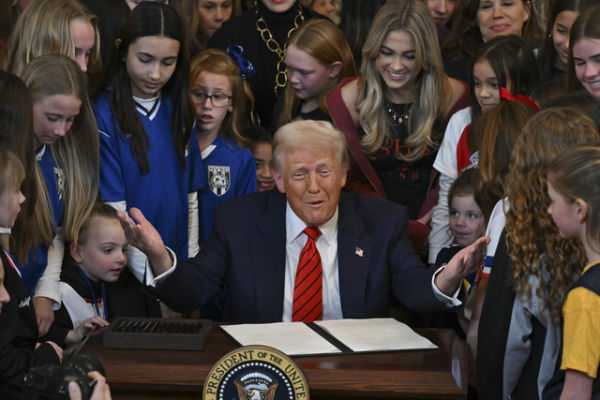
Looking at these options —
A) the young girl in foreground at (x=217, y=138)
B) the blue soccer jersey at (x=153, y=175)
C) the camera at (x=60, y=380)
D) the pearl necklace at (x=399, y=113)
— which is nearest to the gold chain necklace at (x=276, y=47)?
the young girl in foreground at (x=217, y=138)

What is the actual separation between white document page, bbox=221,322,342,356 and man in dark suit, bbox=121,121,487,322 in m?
0.35

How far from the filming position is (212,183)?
475 cm

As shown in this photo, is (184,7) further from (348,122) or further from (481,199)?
(481,199)

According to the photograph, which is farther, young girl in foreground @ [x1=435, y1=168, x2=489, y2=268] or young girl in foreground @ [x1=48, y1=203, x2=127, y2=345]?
young girl in foreground @ [x1=435, y1=168, x2=489, y2=268]

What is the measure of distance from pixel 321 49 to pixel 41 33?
1416mm

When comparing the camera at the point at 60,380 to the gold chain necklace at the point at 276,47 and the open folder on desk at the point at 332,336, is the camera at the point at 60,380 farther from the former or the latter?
the gold chain necklace at the point at 276,47

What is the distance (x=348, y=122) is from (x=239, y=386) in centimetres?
221

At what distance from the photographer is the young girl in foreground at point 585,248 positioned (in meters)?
2.71

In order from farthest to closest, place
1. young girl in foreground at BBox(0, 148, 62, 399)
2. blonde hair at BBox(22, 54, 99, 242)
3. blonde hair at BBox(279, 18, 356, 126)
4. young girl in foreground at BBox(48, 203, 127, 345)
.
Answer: blonde hair at BBox(279, 18, 356, 126)
young girl in foreground at BBox(48, 203, 127, 345)
blonde hair at BBox(22, 54, 99, 242)
young girl in foreground at BBox(0, 148, 62, 399)

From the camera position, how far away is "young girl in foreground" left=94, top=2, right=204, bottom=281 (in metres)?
4.33

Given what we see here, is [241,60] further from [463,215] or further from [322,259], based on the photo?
[322,259]

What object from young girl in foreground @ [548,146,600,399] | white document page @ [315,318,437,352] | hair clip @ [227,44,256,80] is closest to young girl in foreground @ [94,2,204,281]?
hair clip @ [227,44,256,80]

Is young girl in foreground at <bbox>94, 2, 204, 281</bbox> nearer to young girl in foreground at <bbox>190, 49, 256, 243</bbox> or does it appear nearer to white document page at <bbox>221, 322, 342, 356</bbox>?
young girl in foreground at <bbox>190, 49, 256, 243</bbox>

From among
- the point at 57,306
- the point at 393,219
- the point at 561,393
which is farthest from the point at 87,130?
the point at 561,393
